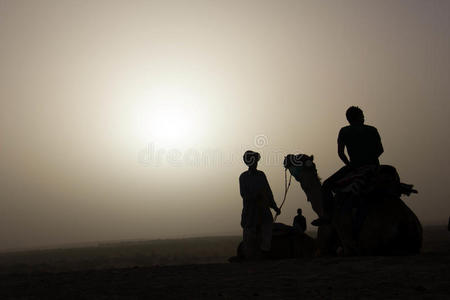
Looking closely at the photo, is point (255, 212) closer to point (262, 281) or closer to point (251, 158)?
point (251, 158)

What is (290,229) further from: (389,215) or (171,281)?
(171,281)

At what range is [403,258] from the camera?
7.77 metres

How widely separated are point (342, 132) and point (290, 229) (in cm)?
350

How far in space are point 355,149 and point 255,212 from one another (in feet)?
9.31

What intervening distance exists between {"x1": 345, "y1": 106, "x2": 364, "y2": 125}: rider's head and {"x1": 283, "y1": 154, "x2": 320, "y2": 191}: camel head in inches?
74.8

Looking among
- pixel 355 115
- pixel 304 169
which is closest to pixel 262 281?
pixel 355 115

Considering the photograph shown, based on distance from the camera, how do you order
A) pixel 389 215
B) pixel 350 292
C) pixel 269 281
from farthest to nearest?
pixel 389 215 → pixel 269 281 → pixel 350 292

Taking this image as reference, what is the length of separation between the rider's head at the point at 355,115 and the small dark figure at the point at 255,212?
2.53m

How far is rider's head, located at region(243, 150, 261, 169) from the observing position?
11.8 meters

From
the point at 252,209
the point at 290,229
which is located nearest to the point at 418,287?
the point at 252,209

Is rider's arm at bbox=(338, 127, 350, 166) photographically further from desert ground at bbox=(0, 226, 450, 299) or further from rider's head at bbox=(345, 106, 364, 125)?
desert ground at bbox=(0, 226, 450, 299)

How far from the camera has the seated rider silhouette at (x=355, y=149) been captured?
9.82m

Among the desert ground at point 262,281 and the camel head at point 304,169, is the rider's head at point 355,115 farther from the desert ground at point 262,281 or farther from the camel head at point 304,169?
the desert ground at point 262,281

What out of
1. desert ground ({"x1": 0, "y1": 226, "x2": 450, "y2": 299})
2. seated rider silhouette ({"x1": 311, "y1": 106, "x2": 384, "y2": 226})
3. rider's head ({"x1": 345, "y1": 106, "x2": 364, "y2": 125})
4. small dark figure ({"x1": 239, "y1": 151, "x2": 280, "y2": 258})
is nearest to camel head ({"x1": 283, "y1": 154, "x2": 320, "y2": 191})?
small dark figure ({"x1": 239, "y1": 151, "x2": 280, "y2": 258})
